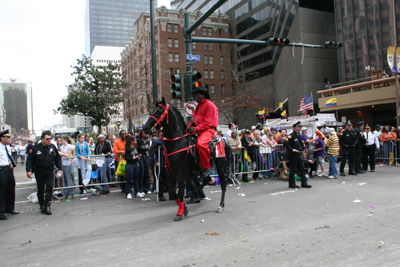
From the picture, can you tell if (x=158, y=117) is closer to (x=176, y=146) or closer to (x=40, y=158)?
(x=176, y=146)

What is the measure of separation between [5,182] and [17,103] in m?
93.6

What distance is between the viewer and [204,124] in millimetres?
6785

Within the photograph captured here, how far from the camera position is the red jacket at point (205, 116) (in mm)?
6785

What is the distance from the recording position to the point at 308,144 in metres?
12.6

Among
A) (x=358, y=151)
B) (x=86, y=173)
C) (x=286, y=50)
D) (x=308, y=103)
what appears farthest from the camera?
(x=286, y=50)

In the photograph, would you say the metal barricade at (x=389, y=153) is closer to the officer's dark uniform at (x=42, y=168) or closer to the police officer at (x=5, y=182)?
the officer's dark uniform at (x=42, y=168)

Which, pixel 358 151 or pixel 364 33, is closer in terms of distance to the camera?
pixel 358 151

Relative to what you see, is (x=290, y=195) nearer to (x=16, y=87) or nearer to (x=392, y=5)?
(x=392, y=5)

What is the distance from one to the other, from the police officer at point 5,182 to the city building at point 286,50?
2477 centimetres

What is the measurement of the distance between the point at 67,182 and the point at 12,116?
3655 inches

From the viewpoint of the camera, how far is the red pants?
668 cm

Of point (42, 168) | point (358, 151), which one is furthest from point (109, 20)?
point (42, 168)

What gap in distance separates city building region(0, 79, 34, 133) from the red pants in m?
90.4

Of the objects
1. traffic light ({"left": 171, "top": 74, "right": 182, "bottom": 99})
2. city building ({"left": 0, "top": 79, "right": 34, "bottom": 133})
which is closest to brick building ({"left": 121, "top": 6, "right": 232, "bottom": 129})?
city building ({"left": 0, "top": 79, "right": 34, "bottom": 133})
